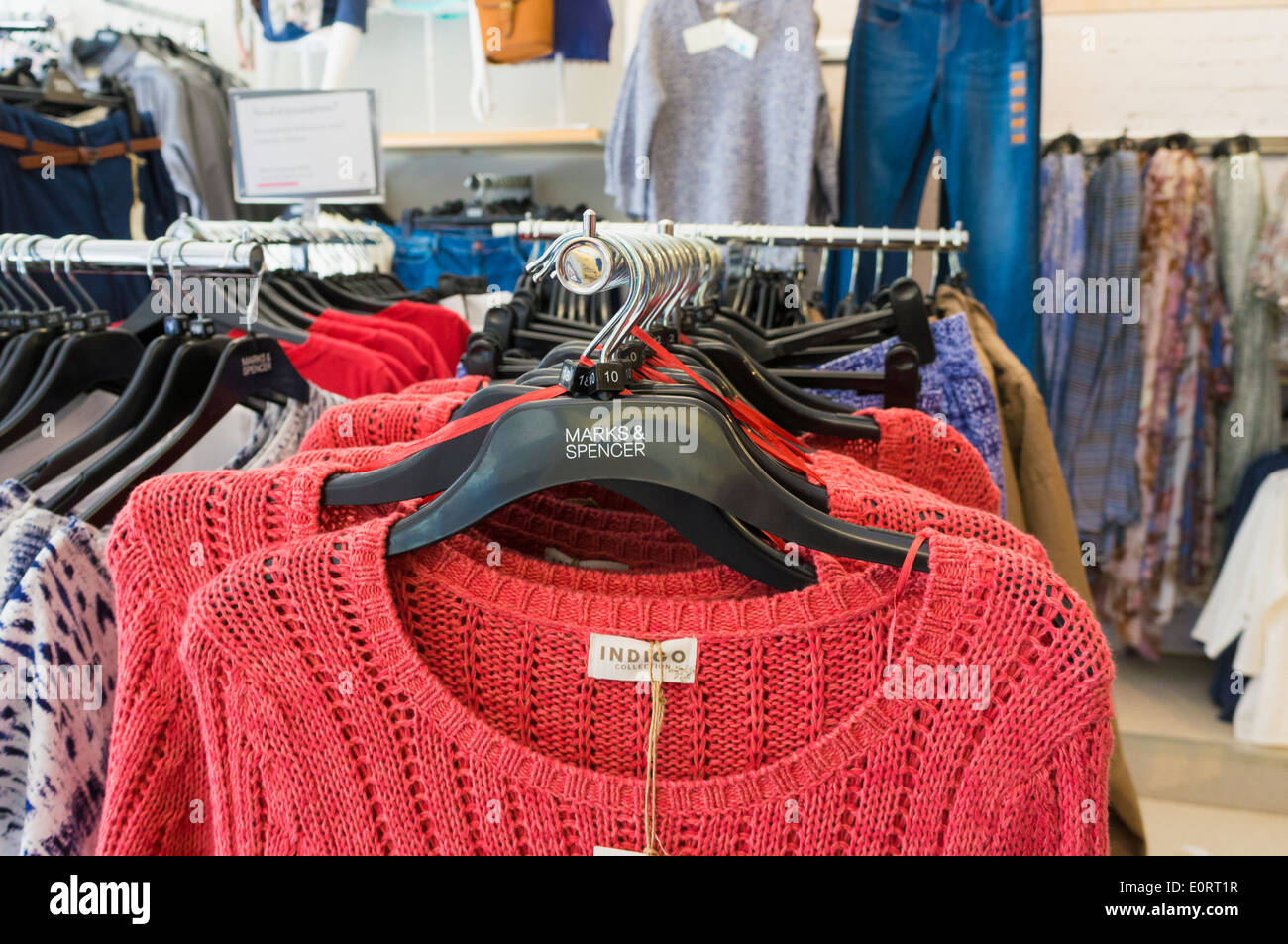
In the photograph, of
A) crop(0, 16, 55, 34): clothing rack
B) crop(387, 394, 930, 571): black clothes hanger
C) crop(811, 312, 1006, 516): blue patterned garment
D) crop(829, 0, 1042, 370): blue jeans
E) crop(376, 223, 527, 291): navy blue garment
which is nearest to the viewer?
crop(387, 394, 930, 571): black clothes hanger

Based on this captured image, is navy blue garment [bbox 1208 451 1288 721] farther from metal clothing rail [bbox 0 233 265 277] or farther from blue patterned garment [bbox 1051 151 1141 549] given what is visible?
metal clothing rail [bbox 0 233 265 277]

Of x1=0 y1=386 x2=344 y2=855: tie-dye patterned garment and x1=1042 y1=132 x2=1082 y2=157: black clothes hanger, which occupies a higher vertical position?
x1=1042 y1=132 x2=1082 y2=157: black clothes hanger

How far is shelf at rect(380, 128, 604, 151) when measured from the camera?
2.34 metres

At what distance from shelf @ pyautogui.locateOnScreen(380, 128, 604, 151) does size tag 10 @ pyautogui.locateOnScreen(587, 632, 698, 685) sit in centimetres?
203

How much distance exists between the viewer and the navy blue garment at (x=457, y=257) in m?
2.33

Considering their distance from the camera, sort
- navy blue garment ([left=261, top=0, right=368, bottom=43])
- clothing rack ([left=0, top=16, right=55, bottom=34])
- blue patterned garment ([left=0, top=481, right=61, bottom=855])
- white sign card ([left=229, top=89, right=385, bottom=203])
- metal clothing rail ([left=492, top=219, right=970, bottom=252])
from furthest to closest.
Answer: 1. clothing rack ([left=0, top=16, right=55, bottom=34])
2. navy blue garment ([left=261, top=0, right=368, bottom=43])
3. white sign card ([left=229, top=89, right=385, bottom=203])
4. metal clothing rail ([left=492, top=219, right=970, bottom=252])
5. blue patterned garment ([left=0, top=481, right=61, bottom=855])

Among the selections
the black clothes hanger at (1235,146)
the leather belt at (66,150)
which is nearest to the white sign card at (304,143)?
the leather belt at (66,150)

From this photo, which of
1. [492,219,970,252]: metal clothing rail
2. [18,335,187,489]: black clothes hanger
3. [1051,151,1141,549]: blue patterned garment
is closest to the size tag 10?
[18,335,187,489]: black clothes hanger

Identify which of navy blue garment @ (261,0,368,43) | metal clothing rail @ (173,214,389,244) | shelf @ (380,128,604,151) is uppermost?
navy blue garment @ (261,0,368,43)

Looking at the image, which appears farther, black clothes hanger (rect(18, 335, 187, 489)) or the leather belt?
the leather belt

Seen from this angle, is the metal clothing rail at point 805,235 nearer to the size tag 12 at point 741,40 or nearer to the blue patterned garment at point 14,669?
the blue patterned garment at point 14,669

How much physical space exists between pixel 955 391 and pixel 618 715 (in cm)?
64

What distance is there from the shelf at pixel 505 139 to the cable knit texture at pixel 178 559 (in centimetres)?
193

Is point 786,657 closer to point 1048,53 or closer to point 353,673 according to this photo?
point 353,673
